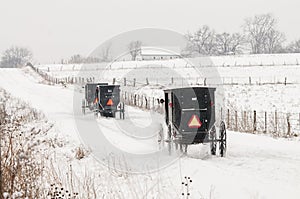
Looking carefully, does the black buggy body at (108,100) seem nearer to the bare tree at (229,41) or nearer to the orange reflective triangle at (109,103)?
the orange reflective triangle at (109,103)

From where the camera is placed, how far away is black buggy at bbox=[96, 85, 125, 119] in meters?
23.2

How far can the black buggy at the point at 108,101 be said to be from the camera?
2317 centimetres

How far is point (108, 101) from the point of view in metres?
23.3

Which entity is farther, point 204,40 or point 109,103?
point 204,40

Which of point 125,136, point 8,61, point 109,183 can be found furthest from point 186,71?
point 8,61

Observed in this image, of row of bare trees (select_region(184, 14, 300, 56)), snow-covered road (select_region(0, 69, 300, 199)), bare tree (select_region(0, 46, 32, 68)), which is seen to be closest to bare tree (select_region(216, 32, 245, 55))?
row of bare trees (select_region(184, 14, 300, 56))

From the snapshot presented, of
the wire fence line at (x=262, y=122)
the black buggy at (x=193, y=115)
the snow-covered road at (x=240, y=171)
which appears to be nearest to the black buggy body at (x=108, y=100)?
the wire fence line at (x=262, y=122)

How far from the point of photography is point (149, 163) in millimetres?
10141

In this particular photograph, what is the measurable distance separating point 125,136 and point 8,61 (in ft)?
411

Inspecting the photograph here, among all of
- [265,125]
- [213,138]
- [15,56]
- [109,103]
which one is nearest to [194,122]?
[213,138]

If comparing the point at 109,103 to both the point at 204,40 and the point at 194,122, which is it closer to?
the point at 194,122

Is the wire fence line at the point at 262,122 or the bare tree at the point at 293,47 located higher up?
the bare tree at the point at 293,47

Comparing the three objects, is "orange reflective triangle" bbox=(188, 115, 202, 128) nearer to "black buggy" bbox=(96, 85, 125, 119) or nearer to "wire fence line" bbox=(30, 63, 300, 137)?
"wire fence line" bbox=(30, 63, 300, 137)

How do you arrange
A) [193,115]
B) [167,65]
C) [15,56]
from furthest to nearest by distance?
[15,56]
[167,65]
[193,115]
